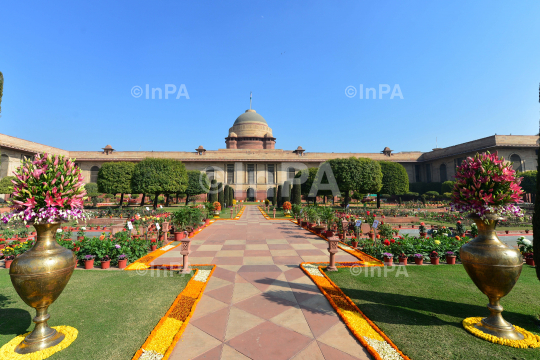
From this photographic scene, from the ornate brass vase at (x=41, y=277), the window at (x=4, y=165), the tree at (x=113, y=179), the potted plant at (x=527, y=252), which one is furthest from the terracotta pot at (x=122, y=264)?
the window at (x=4, y=165)

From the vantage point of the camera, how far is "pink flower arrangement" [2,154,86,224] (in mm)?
2871

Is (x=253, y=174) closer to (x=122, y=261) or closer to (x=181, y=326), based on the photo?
(x=122, y=261)

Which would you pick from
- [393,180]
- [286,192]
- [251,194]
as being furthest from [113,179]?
[393,180]

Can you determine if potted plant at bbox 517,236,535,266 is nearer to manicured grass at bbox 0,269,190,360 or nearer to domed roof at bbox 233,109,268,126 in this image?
manicured grass at bbox 0,269,190,360

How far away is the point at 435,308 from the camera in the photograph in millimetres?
3803

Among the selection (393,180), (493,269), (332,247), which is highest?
(393,180)

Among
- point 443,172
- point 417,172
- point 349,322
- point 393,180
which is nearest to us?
point 349,322

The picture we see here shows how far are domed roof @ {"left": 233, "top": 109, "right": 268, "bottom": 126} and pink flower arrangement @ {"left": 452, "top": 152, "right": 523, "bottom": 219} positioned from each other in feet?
179

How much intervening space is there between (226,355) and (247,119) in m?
56.4

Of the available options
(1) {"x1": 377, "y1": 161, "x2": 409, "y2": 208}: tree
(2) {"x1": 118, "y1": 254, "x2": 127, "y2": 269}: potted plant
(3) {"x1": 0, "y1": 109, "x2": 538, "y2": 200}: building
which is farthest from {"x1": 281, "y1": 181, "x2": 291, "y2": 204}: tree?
(2) {"x1": 118, "y1": 254, "x2": 127, "y2": 269}: potted plant

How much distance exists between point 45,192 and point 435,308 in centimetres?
546

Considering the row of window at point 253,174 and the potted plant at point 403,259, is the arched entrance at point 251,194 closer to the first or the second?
the row of window at point 253,174

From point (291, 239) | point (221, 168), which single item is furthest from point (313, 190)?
point (291, 239)

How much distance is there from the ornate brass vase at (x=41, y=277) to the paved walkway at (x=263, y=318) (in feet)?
5.01
